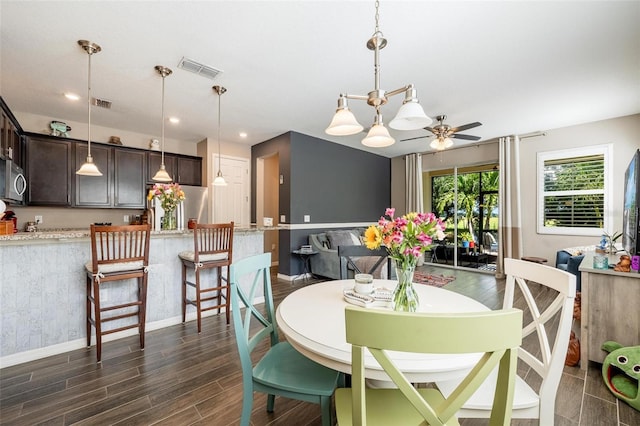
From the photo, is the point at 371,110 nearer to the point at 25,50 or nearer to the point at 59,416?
the point at 25,50

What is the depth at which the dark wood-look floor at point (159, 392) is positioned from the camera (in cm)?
162

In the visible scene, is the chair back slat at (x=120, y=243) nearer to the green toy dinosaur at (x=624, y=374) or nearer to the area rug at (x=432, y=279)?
the green toy dinosaur at (x=624, y=374)

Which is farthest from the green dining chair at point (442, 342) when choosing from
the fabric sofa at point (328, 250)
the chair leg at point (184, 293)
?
the fabric sofa at point (328, 250)

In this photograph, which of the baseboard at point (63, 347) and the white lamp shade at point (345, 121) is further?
the baseboard at point (63, 347)

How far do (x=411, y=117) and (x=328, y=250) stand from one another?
3334mm

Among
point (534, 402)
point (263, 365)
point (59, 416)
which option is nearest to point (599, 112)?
point (534, 402)

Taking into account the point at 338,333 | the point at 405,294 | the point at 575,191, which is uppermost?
the point at 575,191

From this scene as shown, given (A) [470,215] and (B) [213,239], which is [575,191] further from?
(B) [213,239]

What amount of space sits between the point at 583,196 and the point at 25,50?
24.5 ft

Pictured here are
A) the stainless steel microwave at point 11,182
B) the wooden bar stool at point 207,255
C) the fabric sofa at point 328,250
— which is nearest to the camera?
the wooden bar stool at point 207,255

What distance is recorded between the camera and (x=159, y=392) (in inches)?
72.7

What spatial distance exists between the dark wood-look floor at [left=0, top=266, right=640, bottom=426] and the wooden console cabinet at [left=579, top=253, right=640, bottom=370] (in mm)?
218


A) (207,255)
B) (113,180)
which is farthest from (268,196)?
(207,255)

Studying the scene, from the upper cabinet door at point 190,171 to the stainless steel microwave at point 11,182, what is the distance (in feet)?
6.78
